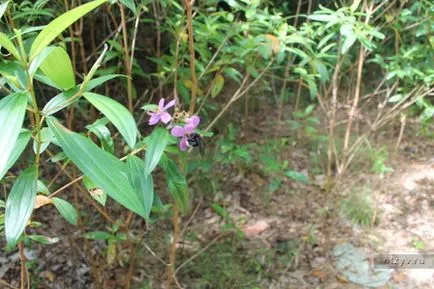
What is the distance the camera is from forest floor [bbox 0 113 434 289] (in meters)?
2.25

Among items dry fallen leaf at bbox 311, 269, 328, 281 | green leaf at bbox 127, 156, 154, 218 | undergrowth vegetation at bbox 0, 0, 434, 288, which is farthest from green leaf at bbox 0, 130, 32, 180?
dry fallen leaf at bbox 311, 269, 328, 281

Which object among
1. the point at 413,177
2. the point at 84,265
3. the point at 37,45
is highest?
the point at 37,45

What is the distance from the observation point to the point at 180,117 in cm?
110

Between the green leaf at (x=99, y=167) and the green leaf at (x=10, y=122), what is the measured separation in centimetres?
8

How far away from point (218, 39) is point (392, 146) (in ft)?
5.69

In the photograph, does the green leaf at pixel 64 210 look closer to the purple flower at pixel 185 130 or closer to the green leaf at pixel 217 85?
the purple flower at pixel 185 130

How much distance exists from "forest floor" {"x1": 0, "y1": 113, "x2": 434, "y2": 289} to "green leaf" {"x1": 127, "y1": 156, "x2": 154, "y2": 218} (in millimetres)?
1072

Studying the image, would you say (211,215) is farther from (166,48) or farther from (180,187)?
(180,187)

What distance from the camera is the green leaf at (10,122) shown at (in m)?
0.68

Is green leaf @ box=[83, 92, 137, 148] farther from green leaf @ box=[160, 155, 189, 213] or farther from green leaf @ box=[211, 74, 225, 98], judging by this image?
green leaf @ box=[211, 74, 225, 98]

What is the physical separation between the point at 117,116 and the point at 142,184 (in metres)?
0.18

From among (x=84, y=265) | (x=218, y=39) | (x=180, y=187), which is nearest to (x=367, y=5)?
(x=218, y=39)

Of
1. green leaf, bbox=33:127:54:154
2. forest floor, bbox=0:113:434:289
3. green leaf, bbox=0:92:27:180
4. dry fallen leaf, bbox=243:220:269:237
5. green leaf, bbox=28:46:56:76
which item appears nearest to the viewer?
green leaf, bbox=0:92:27:180

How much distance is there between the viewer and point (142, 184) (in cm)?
97
